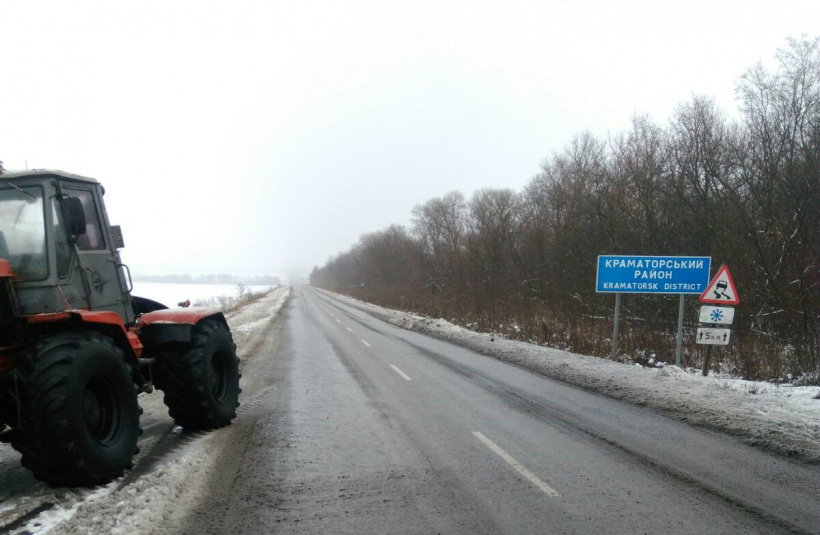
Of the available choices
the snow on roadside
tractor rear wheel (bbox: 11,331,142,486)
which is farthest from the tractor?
the snow on roadside

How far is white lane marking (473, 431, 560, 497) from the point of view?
4.80 meters

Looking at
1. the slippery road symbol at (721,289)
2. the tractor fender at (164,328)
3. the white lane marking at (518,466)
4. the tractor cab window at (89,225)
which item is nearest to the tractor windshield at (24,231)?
the tractor cab window at (89,225)

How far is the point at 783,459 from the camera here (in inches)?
227

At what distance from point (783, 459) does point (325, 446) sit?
16.8 feet

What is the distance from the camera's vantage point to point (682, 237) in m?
21.2

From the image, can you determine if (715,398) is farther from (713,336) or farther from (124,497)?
(124,497)

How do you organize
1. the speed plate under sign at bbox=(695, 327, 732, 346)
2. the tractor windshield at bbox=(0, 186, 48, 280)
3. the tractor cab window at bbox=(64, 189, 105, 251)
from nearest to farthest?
the tractor windshield at bbox=(0, 186, 48, 280) < the tractor cab window at bbox=(64, 189, 105, 251) < the speed plate under sign at bbox=(695, 327, 732, 346)

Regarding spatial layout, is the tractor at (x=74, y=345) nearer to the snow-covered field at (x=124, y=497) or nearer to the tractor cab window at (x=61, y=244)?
the tractor cab window at (x=61, y=244)

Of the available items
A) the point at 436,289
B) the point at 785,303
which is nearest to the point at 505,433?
the point at 785,303

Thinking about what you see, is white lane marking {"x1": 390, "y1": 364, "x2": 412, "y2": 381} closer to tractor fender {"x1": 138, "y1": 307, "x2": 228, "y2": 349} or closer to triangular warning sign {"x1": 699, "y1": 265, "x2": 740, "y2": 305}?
tractor fender {"x1": 138, "y1": 307, "x2": 228, "y2": 349}

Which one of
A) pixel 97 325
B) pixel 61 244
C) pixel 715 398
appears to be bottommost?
pixel 715 398

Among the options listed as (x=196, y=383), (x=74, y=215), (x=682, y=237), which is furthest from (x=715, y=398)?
(x=682, y=237)

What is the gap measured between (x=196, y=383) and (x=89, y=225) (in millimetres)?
2171

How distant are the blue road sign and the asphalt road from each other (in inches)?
214
